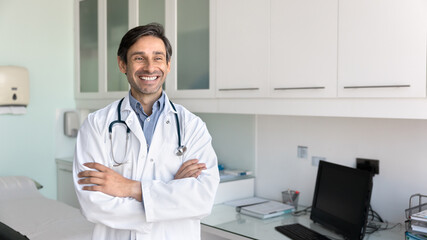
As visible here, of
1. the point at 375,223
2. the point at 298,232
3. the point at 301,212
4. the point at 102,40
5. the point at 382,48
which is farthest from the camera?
the point at 102,40

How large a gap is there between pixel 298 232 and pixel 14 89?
2227 millimetres

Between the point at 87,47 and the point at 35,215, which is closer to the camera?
the point at 35,215

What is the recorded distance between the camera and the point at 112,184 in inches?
52.5

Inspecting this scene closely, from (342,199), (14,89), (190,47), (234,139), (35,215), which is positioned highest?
(190,47)

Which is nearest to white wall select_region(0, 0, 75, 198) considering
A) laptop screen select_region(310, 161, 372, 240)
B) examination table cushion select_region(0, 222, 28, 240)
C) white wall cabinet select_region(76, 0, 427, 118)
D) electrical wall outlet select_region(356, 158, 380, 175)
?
white wall cabinet select_region(76, 0, 427, 118)

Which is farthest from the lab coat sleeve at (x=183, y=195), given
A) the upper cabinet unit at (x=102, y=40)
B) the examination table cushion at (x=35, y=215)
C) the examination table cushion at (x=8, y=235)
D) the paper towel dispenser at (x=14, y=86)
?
the paper towel dispenser at (x=14, y=86)

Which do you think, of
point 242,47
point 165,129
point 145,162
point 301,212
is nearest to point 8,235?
point 145,162

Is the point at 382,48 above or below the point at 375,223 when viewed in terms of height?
above

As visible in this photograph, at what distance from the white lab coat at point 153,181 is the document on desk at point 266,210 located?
0.83m

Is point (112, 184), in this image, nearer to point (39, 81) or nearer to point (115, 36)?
point (115, 36)

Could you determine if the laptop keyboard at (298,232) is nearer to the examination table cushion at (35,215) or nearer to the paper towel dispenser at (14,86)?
the examination table cushion at (35,215)

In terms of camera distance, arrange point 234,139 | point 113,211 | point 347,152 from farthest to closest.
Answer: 1. point 234,139
2. point 347,152
3. point 113,211

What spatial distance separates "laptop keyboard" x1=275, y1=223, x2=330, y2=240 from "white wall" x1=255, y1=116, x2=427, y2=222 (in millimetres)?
394

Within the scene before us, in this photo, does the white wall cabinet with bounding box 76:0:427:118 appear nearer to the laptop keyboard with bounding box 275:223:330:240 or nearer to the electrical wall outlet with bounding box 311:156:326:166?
the electrical wall outlet with bounding box 311:156:326:166
